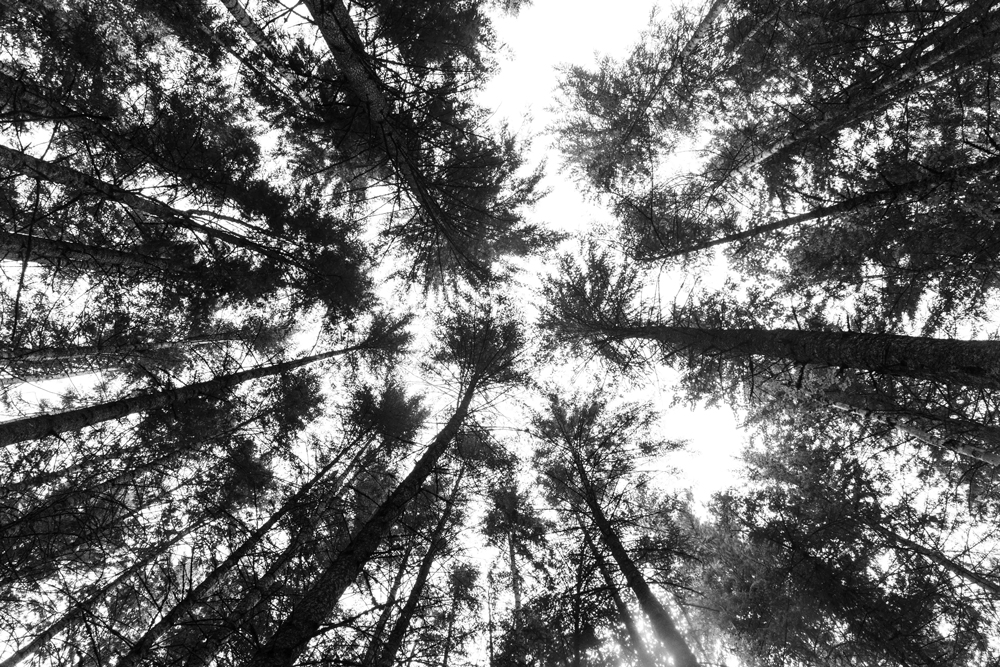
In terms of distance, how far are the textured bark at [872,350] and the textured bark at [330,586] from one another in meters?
5.08

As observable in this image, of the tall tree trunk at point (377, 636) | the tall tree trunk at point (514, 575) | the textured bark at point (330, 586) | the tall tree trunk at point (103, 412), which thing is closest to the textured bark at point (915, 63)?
the tall tree trunk at point (377, 636)

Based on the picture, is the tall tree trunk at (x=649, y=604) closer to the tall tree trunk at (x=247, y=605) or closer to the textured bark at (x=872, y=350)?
the textured bark at (x=872, y=350)

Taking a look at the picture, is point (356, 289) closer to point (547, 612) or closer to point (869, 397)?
point (547, 612)

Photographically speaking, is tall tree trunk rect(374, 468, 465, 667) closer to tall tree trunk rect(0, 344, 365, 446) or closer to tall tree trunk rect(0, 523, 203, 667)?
tall tree trunk rect(0, 523, 203, 667)

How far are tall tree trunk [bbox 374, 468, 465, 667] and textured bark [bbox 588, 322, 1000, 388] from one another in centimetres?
508

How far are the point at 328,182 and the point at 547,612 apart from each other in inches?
325

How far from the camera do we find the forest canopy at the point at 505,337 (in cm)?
476

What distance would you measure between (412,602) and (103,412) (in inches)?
190

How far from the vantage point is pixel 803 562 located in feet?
→ 26.3

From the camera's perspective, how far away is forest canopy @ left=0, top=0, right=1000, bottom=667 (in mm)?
4762

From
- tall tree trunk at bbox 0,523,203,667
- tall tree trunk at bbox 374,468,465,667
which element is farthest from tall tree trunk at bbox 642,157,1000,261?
tall tree trunk at bbox 0,523,203,667

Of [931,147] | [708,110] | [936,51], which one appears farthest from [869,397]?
[708,110]

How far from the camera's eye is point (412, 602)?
502 cm

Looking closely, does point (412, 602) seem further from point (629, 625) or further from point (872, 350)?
point (872, 350)
